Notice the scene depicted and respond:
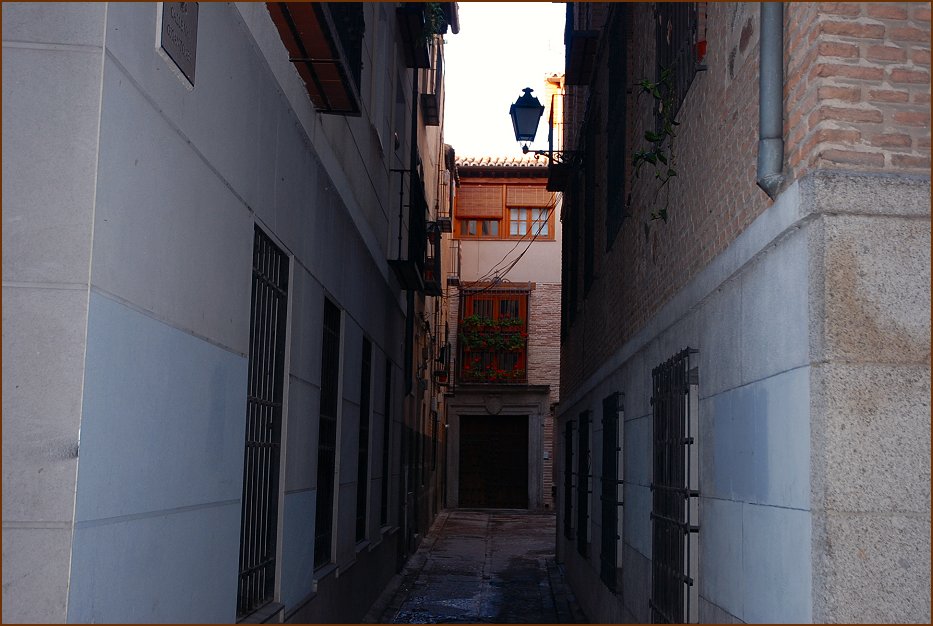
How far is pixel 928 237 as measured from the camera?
3.76 metres

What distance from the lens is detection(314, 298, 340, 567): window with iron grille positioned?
8.37 meters

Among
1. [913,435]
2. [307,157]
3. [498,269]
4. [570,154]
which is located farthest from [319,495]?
[498,269]

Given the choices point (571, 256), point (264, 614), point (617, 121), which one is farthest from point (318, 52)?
point (571, 256)

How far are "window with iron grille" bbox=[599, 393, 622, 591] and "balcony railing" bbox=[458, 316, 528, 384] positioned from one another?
66.1 ft

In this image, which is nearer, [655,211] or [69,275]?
[69,275]

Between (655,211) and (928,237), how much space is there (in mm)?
3838

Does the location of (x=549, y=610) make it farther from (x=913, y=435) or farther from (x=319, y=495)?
(x=913, y=435)

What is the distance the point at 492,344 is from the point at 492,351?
23 cm

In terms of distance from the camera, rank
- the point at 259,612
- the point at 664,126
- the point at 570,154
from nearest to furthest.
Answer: the point at 259,612 < the point at 664,126 < the point at 570,154

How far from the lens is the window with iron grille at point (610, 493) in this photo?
9.12 meters

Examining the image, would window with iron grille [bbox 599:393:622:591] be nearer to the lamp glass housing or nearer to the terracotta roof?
the lamp glass housing

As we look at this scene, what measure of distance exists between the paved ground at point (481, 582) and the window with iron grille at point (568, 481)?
32.0 inches

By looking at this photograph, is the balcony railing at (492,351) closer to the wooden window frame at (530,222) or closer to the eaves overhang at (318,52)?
the wooden window frame at (530,222)

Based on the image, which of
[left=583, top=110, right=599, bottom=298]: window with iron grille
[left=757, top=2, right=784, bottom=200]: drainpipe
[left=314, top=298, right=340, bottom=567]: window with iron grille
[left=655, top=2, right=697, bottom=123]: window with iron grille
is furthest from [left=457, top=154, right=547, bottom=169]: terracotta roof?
[left=757, top=2, right=784, bottom=200]: drainpipe
